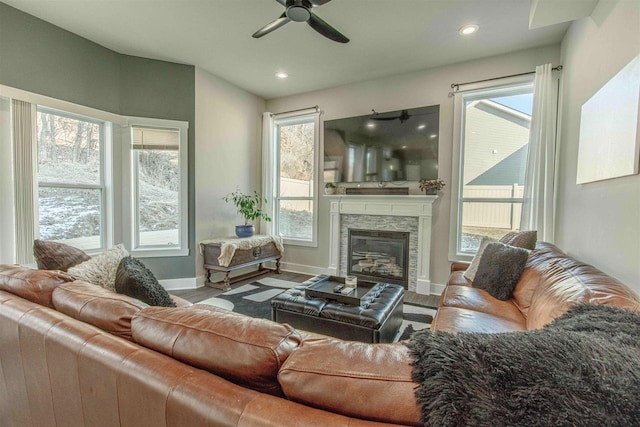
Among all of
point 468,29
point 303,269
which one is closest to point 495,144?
point 468,29

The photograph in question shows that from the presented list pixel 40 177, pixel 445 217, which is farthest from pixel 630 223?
pixel 40 177

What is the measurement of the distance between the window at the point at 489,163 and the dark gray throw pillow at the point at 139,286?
337 centimetres

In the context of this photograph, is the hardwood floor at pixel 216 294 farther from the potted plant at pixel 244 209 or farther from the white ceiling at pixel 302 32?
the white ceiling at pixel 302 32

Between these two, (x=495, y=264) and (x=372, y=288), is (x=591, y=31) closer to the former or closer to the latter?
(x=495, y=264)

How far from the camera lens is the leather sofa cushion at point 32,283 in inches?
51.4

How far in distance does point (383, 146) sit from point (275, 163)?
193 centimetres

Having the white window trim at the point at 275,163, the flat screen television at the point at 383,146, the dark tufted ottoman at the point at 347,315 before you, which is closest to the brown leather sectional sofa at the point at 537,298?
the dark tufted ottoman at the point at 347,315

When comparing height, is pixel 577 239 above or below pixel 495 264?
above

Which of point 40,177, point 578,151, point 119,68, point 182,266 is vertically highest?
point 119,68

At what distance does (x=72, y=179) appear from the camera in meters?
3.26

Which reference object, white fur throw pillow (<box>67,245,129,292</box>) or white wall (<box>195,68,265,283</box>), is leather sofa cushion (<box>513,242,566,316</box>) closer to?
white fur throw pillow (<box>67,245,129,292</box>)

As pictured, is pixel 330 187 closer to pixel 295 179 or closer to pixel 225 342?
pixel 295 179

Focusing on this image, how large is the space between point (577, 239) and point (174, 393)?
121 inches

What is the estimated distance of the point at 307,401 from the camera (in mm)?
683
